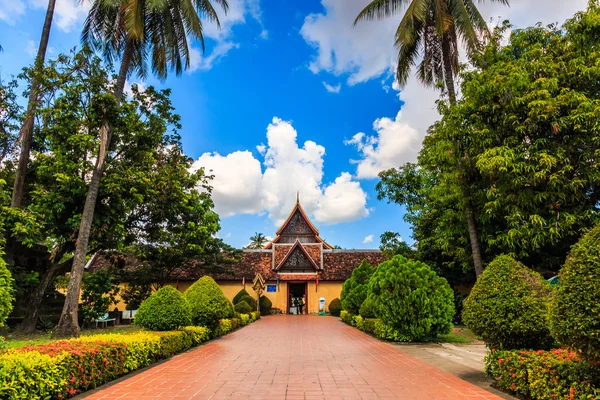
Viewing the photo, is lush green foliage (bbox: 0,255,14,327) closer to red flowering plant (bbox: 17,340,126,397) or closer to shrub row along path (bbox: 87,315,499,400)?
red flowering plant (bbox: 17,340,126,397)

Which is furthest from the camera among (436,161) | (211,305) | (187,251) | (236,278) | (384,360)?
(236,278)

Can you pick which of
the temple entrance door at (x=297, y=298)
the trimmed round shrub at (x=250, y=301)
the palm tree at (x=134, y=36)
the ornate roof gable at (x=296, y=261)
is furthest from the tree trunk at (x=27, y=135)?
the temple entrance door at (x=297, y=298)

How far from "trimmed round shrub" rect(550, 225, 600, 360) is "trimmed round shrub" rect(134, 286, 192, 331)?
7.74m

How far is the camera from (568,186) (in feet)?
30.8

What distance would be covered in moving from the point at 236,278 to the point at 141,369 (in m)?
19.1

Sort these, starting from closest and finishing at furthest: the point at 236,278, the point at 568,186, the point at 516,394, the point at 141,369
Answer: the point at 516,394 → the point at 141,369 → the point at 568,186 → the point at 236,278

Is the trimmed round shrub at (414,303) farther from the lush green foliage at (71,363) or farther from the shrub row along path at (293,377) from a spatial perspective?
the lush green foliage at (71,363)

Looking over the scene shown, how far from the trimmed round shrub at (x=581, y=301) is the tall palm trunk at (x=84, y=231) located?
35.9 feet

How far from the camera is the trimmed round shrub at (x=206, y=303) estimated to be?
11195 mm

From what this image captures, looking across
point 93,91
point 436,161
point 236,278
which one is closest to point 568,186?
point 436,161

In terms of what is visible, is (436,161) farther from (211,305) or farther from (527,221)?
(211,305)

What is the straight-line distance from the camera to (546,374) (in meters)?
4.33

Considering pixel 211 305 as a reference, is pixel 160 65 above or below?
above

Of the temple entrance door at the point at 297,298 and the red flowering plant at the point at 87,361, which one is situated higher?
the temple entrance door at the point at 297,298
